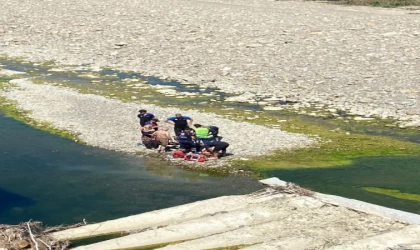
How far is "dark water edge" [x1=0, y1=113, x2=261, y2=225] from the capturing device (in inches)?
826

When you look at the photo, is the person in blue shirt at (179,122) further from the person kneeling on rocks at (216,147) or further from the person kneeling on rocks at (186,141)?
the person kneeling on rocks at (216,147)

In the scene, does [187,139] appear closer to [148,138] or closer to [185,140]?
[185,140]

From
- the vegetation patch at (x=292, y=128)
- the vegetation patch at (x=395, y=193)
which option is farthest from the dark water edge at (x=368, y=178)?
the vegetation patch at (x=292, y=128)

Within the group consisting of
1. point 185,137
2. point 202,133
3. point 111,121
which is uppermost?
point 202,133

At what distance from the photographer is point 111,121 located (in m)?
30.3

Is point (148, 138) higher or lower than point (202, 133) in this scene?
lower

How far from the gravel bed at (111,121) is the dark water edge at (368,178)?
2471 millimetres

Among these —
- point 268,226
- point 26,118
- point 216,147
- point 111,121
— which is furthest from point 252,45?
point 268,226

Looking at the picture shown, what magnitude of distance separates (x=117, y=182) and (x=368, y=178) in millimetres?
7780

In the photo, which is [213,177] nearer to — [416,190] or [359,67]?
[416,190]

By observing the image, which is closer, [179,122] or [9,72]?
[179,122]

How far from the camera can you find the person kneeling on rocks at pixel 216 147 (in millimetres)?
24969

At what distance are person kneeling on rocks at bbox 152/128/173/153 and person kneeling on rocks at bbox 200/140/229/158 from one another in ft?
4.45

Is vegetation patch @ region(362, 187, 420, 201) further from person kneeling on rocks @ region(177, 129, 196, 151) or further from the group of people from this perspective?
person kneeling on rocks @ region(177, 129, 196, 151)
